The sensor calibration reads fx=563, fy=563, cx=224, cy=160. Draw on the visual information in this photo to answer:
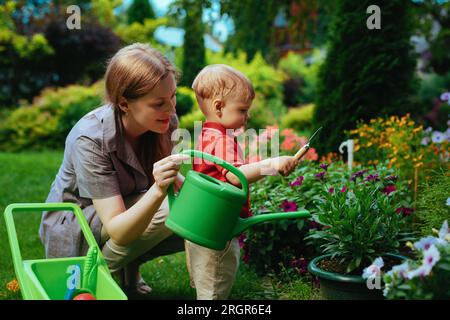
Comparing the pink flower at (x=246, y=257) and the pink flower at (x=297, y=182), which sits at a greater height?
the pink flower at (x=297, y=182)

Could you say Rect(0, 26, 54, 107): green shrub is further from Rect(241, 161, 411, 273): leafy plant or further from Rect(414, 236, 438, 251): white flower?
Rect(414, 236, 438, 251): white flower

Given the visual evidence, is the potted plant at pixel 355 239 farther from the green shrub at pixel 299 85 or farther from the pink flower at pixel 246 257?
the green shrub at pixel 299 85

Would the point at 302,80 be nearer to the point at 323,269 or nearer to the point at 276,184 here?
the point at 276,184

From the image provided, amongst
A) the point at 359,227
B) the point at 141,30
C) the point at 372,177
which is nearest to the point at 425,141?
the point at 372,177

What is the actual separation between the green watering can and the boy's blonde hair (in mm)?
552

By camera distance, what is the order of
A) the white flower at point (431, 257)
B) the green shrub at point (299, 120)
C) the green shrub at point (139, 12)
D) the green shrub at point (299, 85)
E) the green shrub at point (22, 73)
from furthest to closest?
the green shrub at point (139, 12) → the green shrub at point (299, 85) → the green shrub at point (22, 73) → the green shrub at point (299, 120) → the white flower at point (431, 257)

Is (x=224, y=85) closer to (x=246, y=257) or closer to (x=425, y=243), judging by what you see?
(x=425, y=243)

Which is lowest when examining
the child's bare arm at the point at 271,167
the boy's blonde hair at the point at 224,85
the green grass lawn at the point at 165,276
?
the green grass lawn at the point at 165,276

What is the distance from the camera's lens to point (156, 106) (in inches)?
88.6

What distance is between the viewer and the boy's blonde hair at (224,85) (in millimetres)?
2346

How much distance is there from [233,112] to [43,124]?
280 inches

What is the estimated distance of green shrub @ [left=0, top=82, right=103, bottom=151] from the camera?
8703 mm

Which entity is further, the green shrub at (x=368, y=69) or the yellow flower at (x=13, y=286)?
the green shrub at (x=368, y=69)

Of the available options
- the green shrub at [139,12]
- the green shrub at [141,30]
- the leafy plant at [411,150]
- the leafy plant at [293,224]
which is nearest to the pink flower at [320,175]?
the leafy plant at [293,224]
